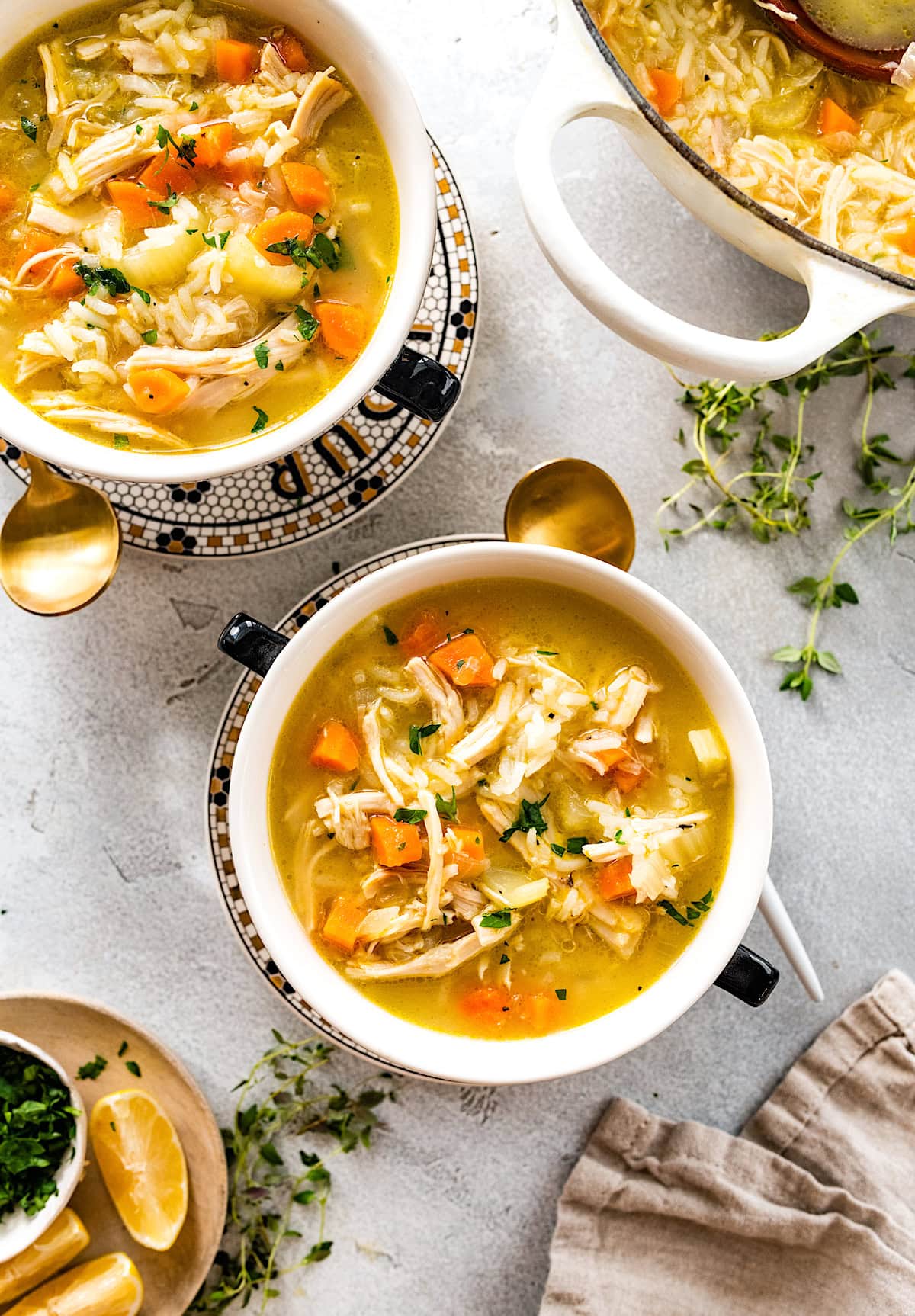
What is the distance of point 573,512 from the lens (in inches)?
108

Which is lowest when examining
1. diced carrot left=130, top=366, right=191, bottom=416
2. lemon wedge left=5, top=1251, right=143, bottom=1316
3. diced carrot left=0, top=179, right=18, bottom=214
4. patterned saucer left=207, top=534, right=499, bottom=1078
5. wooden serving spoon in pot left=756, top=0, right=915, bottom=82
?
lemon wedge left=5, top=1251, right=143, bottom=1316

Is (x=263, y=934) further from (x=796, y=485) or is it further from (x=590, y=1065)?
(x=796, y=485)

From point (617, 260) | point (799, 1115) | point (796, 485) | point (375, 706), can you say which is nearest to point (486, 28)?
point (617, 260)

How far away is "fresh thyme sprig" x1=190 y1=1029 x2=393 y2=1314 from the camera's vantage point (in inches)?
113

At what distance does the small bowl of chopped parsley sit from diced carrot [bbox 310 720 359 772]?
101 centimetres

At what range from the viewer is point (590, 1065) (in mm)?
2295

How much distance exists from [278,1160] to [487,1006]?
2.95 ft

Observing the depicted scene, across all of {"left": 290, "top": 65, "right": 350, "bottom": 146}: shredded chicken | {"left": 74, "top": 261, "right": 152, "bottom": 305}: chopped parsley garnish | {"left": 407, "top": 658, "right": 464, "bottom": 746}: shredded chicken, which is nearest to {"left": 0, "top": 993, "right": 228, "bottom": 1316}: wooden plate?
{"left": 407, "top": 658, "right": 464, "bottom": 746}: shredded chicken

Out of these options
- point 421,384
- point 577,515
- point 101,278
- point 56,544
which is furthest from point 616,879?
point 101,278

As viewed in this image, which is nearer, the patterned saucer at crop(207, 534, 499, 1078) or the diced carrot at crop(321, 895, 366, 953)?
the diced carrot at crop(321, 895, 366, 953)

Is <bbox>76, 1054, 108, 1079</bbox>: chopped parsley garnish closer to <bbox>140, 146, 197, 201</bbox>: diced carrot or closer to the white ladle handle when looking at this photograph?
the white ladle handle

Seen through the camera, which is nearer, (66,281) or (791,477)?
(66,281)

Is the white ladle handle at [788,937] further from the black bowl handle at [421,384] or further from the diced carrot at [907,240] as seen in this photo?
the diced carrot at [907,240]

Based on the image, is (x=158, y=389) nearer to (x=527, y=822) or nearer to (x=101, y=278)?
(x=101, y=278)
